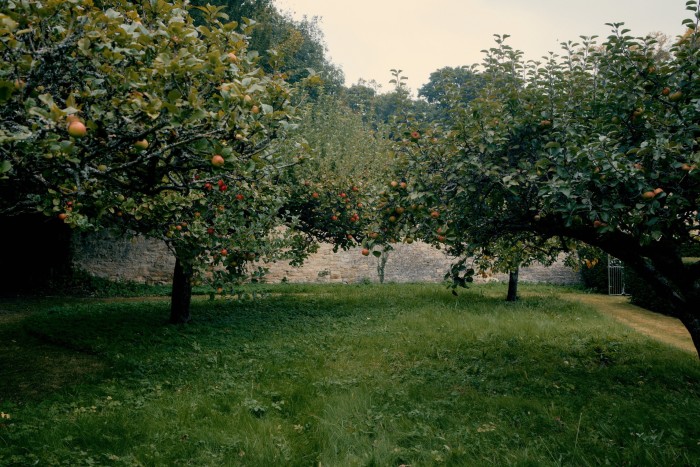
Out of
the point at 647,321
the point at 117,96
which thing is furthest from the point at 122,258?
the point at 647,321

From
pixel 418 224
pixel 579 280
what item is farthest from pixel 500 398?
pixel 579 280

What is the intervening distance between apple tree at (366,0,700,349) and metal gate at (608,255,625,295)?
1369 cm

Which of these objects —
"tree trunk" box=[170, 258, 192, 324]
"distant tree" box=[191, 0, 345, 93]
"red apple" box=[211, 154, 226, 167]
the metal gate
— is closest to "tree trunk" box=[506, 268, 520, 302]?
the metal gate

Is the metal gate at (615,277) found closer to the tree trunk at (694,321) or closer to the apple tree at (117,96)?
the tree trunk at (694,321)

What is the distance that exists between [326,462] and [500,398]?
2.58m

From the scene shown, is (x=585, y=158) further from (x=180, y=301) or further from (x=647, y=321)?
(x=647, y=321)

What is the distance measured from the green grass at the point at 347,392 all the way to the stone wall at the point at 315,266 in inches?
301

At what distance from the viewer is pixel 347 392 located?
256 inches

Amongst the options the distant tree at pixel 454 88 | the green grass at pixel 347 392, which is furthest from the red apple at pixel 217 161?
the distant tree at pixel 454 88

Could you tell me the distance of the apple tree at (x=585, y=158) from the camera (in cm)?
492

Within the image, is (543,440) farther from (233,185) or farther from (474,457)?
(233,185)

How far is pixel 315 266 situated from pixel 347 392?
16.3 meters

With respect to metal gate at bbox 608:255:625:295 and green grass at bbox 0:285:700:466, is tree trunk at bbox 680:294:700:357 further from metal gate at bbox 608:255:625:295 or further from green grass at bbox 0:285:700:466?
metal gate at bbox 608:255:625:295

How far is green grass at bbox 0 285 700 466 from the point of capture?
4.84 metres
